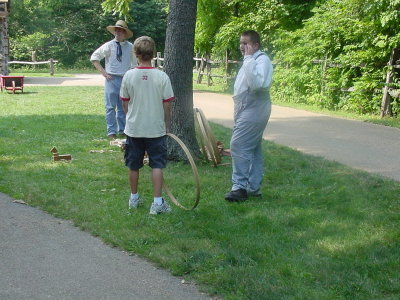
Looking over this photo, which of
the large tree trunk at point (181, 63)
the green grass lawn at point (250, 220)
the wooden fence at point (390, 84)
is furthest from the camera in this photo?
the wooden fence at point (390, 84)

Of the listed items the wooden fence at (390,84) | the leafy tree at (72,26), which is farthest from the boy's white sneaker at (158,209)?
the leafy tree at (72,26)

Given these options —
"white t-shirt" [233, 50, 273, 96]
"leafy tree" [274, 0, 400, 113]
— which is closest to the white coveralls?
"white t-shirt" [233, 50, 273, 96]

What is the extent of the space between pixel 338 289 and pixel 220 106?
45.1ft

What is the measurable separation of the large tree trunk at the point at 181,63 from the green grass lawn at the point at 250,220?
52 centimetres

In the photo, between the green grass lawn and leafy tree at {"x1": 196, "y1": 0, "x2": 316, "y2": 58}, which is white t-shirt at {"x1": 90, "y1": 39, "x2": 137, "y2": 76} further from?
leafy tree at {"x1": 196, "y1": 0, "x2": 316, "y2": 58}

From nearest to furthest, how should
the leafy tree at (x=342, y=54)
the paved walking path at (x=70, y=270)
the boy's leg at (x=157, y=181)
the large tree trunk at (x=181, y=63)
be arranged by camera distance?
the paved walking path at (x=70, y=270) → the boy's leg at (x=157, y=181) → the large tree trunk at (x=181, y=63) → the leafy tree at (x=342, y=54)

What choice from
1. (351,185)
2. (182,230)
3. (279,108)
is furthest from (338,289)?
(279,108)

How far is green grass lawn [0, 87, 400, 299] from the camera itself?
4309 millimetres

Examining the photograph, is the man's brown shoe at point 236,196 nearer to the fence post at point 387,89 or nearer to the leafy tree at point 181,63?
the leafy tree at point 181,63

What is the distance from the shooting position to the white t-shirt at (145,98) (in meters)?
5.96

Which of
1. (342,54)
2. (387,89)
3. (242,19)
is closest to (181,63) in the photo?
(387,89)

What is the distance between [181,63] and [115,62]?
245cm

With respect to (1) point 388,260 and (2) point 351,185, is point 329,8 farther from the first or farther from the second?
(1) point 388,260

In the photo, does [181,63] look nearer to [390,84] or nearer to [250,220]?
[250,220]
